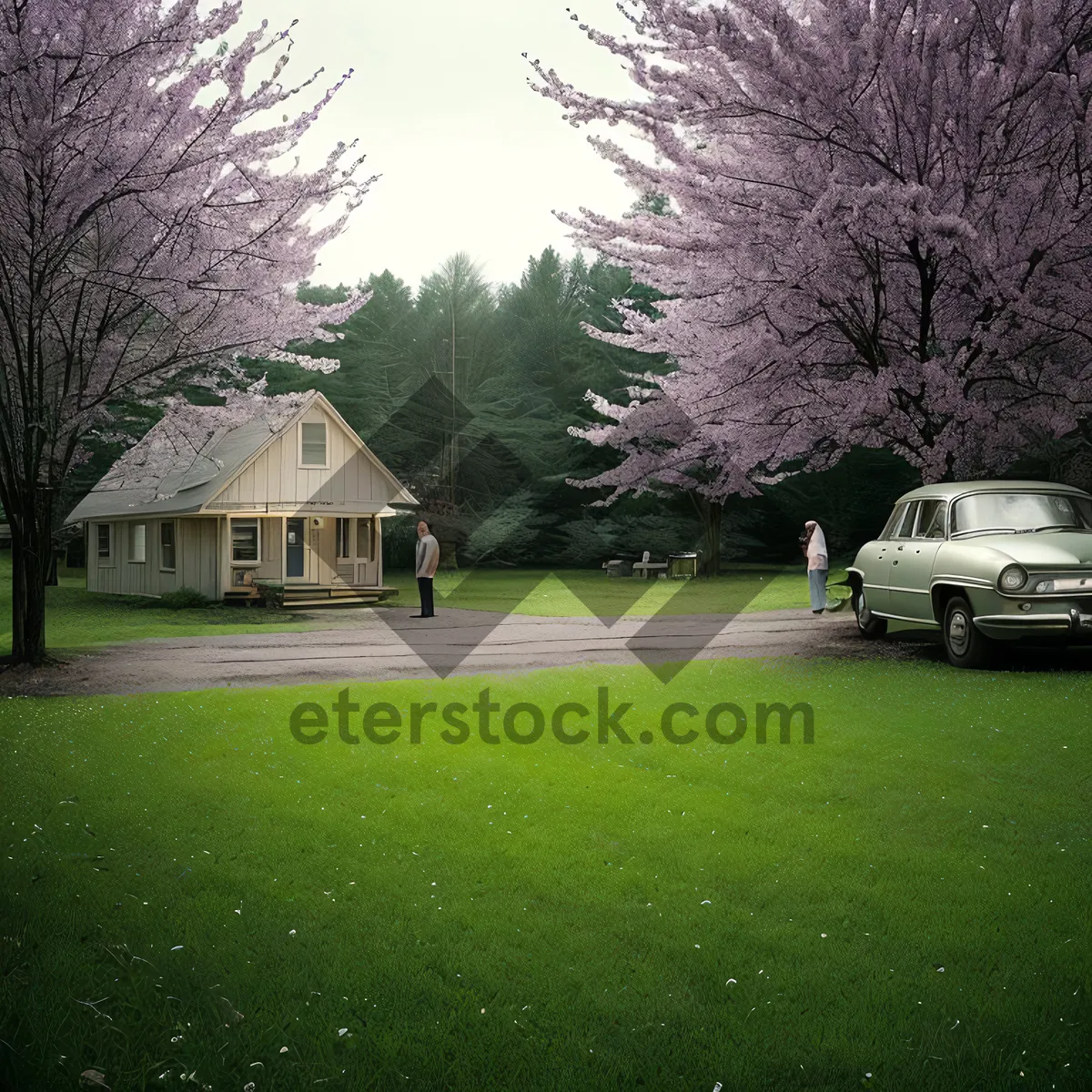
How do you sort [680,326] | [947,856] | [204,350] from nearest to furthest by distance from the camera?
[947,856] → [204,350] → [680,326]

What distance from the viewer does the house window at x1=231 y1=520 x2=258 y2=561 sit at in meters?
31.1

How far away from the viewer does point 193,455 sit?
27688 millimetres

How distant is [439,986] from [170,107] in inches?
502

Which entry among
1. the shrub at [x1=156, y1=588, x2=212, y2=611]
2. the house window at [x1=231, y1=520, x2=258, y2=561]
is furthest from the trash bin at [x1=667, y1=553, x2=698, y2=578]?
the shrub at [x1=156, y1=588, x2=212, y2=611]

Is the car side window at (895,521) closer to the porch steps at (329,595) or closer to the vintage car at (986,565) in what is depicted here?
the vintage car at (986,565)

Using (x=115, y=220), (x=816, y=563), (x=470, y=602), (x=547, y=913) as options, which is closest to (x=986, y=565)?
(x=816, y=563)

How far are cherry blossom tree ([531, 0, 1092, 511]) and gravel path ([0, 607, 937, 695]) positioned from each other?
11.7 feet

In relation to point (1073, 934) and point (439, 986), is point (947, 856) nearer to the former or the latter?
point (1073, 934)

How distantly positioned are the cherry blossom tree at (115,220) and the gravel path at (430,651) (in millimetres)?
1800

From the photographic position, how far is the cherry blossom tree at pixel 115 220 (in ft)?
42.3

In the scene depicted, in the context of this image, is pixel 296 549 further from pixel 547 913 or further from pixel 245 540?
pixel 547 913

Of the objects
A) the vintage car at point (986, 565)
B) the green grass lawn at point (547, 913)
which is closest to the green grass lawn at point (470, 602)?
the vintage car at point (986, 565)

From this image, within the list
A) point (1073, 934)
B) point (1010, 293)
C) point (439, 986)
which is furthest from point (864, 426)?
point (439, 986)

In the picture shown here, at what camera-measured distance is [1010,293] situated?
48.7 feet
